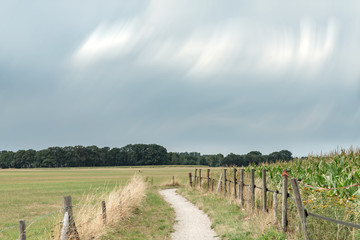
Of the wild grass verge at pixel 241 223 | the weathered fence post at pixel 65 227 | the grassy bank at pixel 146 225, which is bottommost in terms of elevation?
the grassy bank at pixel 146 225

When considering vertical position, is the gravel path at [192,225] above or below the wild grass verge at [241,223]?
below

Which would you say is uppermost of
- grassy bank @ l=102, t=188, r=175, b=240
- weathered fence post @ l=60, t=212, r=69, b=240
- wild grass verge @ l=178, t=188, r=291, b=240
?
weathered fence post @ l=60, t=212, r=69, b=240

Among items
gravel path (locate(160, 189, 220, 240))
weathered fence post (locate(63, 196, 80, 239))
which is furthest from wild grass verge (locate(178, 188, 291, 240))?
weathered fence post (locate(63, 196, 80, 239))

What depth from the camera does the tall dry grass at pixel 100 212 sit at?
32.8ft

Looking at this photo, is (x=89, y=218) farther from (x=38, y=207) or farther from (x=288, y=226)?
(x=38, y=207)

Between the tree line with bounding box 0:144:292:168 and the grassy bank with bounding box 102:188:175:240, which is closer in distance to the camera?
the grassy bank with bounding box 102:188:175:240

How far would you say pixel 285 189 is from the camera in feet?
32.7

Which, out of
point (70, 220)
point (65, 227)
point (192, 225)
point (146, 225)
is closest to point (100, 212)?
point (146, 225)

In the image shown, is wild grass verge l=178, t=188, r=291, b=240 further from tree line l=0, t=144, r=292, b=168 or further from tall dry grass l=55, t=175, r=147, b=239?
tree line l=0, t=144, r=292, b=168

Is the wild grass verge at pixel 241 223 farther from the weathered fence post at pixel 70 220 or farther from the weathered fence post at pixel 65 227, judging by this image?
the weathered fence post at pixel 65 227

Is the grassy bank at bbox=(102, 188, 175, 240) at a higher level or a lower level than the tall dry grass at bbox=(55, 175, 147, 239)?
lower

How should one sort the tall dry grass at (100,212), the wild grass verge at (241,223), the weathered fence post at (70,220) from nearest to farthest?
the weathered fence post at (70,220) < the tall dry grass at (100,212) < the wild grass verge at (241,223)

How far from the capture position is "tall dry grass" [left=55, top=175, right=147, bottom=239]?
10008mm

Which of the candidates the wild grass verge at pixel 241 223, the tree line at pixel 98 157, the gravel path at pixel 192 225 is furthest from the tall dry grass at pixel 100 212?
the tree line at pixel 98 157
